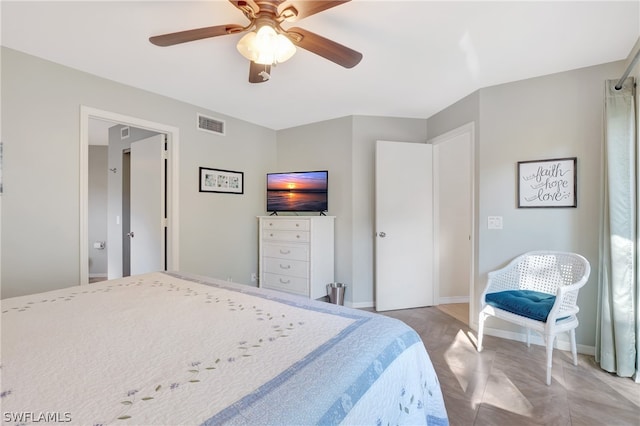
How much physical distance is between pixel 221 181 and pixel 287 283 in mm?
1464

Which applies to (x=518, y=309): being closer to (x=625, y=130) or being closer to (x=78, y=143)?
(x=625, y=130)

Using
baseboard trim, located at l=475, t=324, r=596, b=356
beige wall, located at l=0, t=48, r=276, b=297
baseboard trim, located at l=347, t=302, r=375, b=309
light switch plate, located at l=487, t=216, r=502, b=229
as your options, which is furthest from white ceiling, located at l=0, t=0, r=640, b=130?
baseboard trim, located at l=347, t=302, r=375, b=309

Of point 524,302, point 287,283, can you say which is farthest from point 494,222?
point 287,283

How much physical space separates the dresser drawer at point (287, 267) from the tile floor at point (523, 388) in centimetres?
145

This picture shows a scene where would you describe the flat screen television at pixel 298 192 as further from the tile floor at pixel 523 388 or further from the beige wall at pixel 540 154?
the tile floor at pixel 523 388

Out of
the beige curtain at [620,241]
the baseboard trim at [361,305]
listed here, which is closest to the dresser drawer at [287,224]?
the baseboard trim at [361,305]

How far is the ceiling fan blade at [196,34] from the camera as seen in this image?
1.48m

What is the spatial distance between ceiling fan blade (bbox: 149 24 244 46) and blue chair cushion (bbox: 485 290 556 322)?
2.61m

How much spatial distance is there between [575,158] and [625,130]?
35cm

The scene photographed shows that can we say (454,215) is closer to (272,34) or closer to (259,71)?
(259,71)

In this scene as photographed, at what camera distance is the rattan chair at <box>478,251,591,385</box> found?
200 centimetres

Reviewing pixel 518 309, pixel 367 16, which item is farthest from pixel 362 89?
pixel 518 309

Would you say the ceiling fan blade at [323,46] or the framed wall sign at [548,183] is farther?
the framed wall sign at [548,183]

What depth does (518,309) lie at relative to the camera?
84.8 inches
